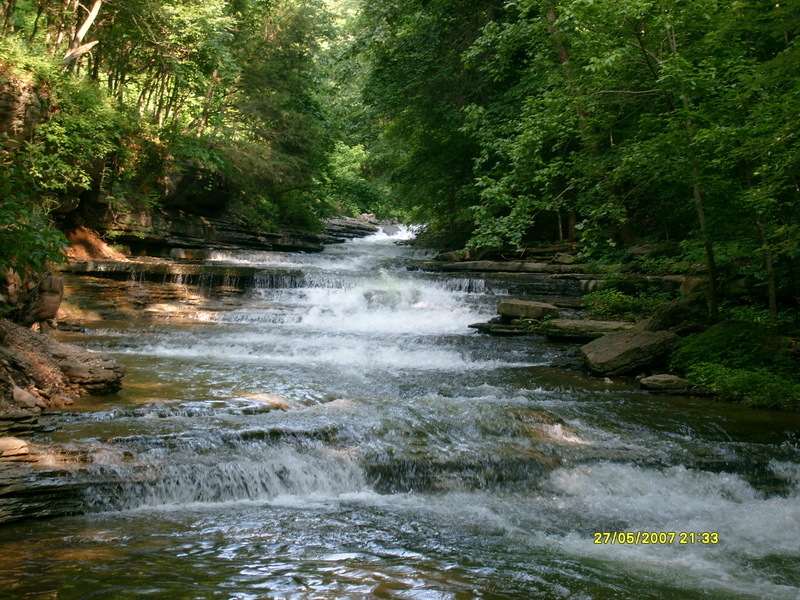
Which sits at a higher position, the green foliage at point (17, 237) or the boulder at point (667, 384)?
the green foliage at point (17, 237)

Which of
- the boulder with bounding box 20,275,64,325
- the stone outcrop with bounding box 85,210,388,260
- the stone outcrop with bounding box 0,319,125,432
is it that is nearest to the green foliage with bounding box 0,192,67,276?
the stone outcrop with bounding box 0,319,125,432

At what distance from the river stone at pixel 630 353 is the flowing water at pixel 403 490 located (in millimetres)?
489

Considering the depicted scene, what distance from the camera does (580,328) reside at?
1084 centimetres

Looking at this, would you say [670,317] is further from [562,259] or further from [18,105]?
[18,105]

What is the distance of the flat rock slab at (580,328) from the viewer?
423 inches

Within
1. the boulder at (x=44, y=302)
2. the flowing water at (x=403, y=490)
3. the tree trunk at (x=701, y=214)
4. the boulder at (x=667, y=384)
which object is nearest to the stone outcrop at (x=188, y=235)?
the boulder at (x=44, y=302)

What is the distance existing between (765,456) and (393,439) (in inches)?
141

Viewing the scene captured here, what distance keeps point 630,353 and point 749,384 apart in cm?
162

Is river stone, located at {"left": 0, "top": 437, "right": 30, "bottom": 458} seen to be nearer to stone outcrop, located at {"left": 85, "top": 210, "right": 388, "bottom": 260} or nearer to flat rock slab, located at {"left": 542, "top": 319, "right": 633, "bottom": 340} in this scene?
flat rock slab, located at {"left": 542, "top": 319, "right": 633, "bottom": 340}

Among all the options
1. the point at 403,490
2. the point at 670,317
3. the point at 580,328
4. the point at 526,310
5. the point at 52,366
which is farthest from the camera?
the point at 526,310

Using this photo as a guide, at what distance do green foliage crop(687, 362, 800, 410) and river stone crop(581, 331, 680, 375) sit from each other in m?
0.60

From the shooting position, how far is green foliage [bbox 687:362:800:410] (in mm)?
7645

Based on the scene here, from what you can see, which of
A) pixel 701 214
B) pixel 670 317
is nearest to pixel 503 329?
pixel 670 317

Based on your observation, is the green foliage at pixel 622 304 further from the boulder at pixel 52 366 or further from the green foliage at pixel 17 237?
the green foliage at pixel 17 237
